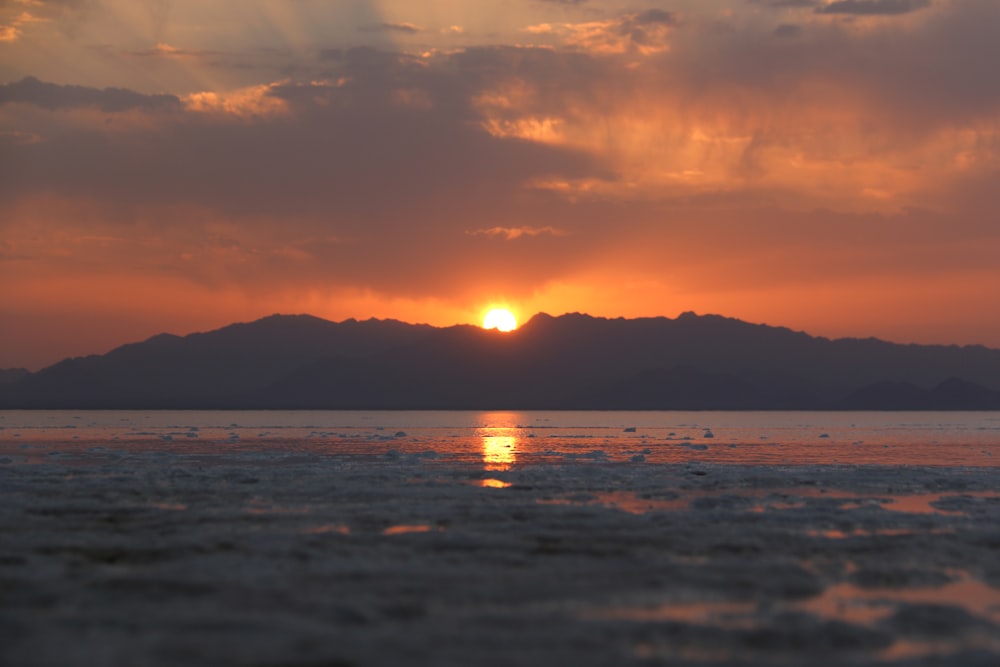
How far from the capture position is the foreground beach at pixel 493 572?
10555mm

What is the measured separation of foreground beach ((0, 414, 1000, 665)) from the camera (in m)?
10.6

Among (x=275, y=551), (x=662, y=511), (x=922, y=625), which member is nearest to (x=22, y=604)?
(x=275, y=551)

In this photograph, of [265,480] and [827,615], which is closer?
[827,615]

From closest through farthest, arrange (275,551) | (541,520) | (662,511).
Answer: (275,551) < (541,520) < (662,511)

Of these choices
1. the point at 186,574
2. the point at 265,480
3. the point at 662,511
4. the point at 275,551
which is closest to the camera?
the point at 186,574

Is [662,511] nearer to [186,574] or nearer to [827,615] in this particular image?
[827,615]

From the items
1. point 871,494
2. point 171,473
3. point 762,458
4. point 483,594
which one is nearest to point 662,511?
point 871,494

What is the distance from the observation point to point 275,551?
16125 mm

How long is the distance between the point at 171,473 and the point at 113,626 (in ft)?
67.1

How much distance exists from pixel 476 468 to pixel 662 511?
46.3ft

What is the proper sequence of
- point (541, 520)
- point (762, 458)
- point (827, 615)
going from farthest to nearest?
point (762, 458) → point (541, 520) → point (827, 615)

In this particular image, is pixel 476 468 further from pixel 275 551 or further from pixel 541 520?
pixel 275 551

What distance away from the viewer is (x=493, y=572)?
1454 cm

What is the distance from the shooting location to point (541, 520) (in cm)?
2017
